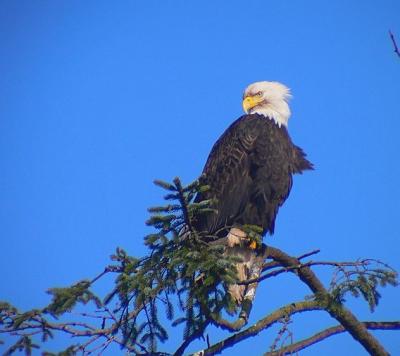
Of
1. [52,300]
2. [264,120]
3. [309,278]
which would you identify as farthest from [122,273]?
[264,120]

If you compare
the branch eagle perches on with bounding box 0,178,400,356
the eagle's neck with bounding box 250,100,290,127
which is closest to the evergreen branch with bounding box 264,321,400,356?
the branch eagle perches on with bounding box 0,178,400,356

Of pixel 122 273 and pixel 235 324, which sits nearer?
pixel 122 273

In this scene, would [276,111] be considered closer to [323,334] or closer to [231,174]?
[231,174]

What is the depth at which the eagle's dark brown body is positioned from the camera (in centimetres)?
557

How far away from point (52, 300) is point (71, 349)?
0.29m

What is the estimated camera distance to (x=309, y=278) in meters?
4.54

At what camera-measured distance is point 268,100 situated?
258 inches

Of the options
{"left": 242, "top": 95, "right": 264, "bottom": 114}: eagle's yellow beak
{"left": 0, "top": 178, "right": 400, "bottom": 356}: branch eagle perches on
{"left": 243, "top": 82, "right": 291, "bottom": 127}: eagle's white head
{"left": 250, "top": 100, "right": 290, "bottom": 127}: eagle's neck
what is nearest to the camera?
{"left": 0, "top": 178, "right": 400, "bottom": 356}: branch eagle perches on

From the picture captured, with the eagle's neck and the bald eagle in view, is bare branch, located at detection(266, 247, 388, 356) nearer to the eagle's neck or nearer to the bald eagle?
the bald eagle

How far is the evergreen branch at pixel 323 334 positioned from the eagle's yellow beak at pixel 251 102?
279 centimetres

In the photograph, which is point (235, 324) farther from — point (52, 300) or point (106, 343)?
point (52, 300)

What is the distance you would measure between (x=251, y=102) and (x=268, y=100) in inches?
6.5

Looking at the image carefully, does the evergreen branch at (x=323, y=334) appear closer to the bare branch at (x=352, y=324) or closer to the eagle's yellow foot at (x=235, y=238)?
the bare branch at (x=352, y=324)

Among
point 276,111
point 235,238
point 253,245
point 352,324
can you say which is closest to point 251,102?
point 276,111
